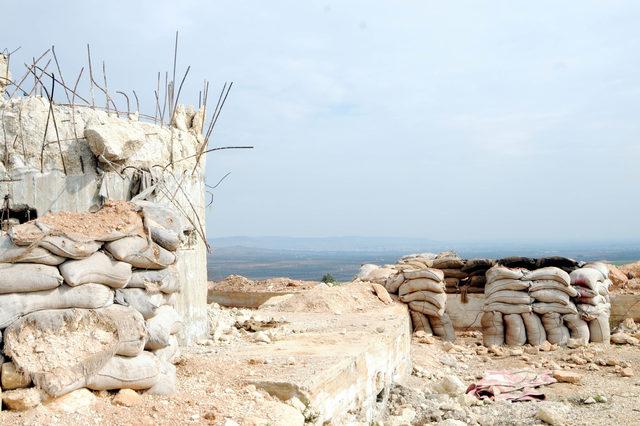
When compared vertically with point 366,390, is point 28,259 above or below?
above

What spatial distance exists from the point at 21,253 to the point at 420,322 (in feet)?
24.8

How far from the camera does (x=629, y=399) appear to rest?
6957 mm

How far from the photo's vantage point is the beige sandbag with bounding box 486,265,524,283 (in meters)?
9.76

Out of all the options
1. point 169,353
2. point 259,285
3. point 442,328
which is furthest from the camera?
point 259,285

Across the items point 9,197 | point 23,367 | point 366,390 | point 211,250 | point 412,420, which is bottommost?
point 412,420

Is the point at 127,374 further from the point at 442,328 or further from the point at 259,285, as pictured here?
the point at 259,285

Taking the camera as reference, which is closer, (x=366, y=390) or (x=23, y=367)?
(x=23, y=367)

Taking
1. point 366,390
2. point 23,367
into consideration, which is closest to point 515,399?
point 366,390

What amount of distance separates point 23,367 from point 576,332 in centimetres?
833

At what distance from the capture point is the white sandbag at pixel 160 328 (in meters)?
4.25

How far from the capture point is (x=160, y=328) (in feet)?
14.2

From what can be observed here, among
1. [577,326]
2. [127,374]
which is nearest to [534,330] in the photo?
[577,326]

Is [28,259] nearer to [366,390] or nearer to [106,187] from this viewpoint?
[106,187]

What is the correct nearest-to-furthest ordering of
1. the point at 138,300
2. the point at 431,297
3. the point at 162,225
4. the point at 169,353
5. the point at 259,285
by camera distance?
the point at 138,300 → the point at 169,353 → the point at 162,225 → the point at 431,297 → the point at 259,285
